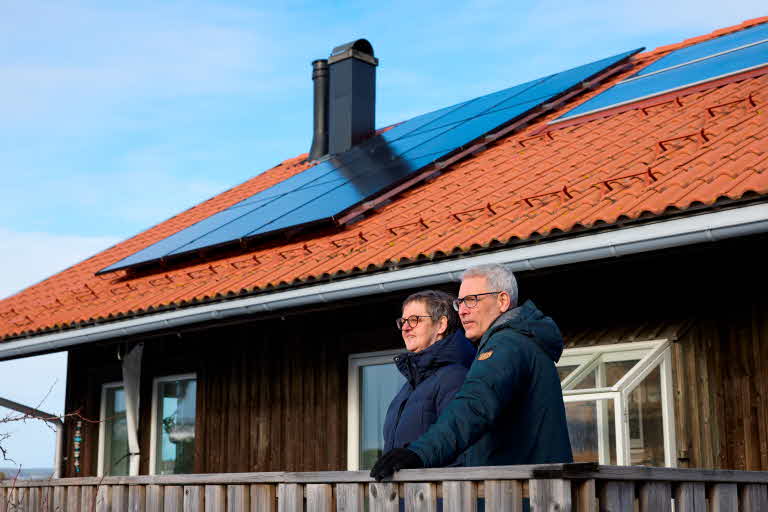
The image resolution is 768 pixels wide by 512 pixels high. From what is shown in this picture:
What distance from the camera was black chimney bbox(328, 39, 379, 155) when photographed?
48.1ft

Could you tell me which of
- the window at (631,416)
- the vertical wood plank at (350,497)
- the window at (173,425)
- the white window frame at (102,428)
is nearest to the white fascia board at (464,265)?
the window at (631,416)

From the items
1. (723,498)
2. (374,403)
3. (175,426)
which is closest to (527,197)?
(374,403)

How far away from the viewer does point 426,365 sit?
493cm

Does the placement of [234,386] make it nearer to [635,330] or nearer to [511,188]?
[511,188]

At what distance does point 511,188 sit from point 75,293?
5.62 meters

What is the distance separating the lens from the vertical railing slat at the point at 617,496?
3762 millimetres

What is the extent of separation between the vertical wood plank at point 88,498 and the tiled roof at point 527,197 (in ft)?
8.84

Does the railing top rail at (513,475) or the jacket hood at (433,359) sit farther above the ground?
the jacket hood at (433,359)

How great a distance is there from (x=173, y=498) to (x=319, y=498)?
4.15ft

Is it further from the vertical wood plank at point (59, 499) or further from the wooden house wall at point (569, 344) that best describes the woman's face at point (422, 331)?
the vertical wood plank at point (59, 499)

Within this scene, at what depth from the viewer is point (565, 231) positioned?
6.99 m

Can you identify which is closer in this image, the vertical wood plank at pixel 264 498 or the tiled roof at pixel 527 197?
the vertical wood plank at pixel 264 498

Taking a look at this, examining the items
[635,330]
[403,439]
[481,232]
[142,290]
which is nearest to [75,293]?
[142,290]

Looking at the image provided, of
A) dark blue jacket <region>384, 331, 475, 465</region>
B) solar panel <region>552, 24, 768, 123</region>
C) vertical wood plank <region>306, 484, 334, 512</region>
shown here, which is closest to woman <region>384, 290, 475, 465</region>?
dark blue jacket <region>384, 331, 475, 465</region>
